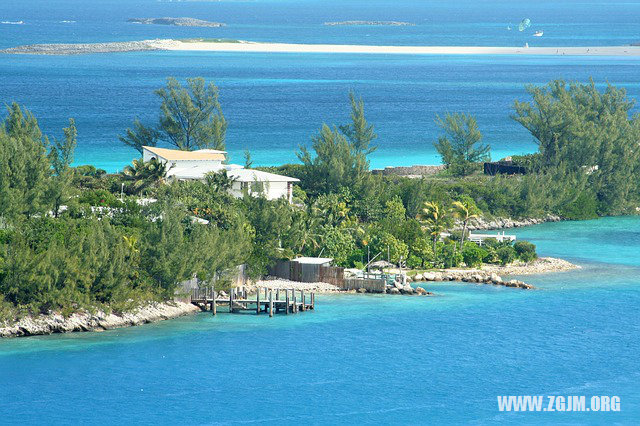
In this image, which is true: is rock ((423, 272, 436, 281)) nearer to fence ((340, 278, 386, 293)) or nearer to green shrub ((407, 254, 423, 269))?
green shrub ((407, 254, 423, 269))

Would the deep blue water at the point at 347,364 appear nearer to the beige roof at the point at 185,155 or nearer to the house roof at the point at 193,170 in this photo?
the house roof at the point at 193,170

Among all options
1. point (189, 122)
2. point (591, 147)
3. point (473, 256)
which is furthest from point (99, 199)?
point (591, 147)

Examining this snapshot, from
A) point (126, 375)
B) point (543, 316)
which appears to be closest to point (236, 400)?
point (126, 375)

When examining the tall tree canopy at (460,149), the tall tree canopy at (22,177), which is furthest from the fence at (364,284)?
the tall tree canopy at (460,149)

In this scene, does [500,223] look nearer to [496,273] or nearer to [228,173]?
[496,273]

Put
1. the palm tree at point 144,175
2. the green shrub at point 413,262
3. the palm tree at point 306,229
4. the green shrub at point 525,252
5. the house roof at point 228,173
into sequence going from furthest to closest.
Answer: the house roof at point 228,173 → the palm tree at point 144,175 → the green shrub at point 525,252 → the green shrub at point 413,262 → the palm tree at point 306,229

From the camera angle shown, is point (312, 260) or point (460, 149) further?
point (460, 149)
